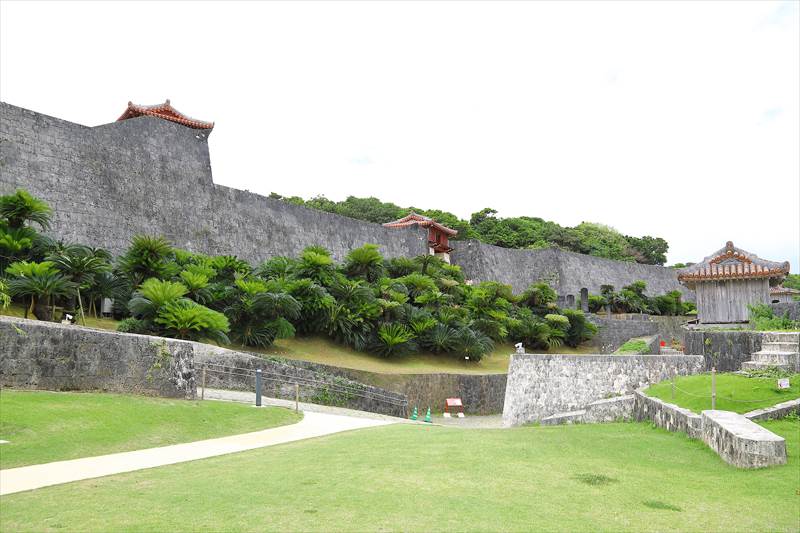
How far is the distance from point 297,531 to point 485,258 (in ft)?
112

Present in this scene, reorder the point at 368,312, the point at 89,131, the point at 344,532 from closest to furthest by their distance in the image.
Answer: the point at 344,532
the point at 89,131
the point at 368,312

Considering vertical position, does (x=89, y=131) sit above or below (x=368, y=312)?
above

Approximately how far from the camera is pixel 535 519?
462cm

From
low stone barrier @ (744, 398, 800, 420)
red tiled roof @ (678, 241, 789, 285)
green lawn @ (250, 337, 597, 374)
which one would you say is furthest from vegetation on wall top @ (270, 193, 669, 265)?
low stone barrier @ (744, 398, 800, 420)

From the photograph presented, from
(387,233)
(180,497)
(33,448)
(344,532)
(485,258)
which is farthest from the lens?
(485,258)

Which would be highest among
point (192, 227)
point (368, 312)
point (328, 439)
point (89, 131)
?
point (89, 131)

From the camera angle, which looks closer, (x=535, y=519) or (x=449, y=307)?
(x=535, y=519)

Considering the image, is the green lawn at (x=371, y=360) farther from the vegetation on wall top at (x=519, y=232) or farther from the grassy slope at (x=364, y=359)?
the vegetation on wall top at (x=519, y=232)

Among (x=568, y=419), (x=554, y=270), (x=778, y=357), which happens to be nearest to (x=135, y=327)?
(x=568, y=419)

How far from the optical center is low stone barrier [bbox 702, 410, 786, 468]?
6.07 meters

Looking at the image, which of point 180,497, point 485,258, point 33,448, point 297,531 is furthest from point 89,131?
point 485,258

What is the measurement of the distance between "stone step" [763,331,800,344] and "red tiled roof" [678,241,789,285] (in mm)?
7128

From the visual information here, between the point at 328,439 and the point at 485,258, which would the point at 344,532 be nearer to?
the point at 328,439

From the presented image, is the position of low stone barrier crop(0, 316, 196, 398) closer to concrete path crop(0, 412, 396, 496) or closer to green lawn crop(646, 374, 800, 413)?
concrete path crop(0, 412, 396, 496)
